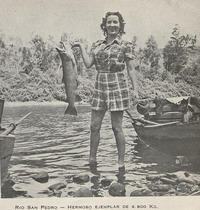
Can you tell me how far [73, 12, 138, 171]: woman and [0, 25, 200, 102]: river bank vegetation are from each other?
85 mm

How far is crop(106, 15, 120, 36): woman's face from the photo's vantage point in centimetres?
221

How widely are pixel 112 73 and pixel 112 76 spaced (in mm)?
18

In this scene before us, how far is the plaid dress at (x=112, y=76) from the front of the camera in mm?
2184

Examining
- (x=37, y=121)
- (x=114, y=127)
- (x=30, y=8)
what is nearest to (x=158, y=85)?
(x=114, y=127)

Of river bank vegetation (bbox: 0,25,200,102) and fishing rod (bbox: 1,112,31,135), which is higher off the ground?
river bank vegetation (bbox: 0,25,200,102)

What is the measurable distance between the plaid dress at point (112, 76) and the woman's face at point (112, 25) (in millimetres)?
51

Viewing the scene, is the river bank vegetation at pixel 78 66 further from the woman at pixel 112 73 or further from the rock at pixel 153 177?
the rock at pixel 153 177

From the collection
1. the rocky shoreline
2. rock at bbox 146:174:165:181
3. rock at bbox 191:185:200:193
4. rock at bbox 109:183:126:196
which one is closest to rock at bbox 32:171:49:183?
the rocky shoreline

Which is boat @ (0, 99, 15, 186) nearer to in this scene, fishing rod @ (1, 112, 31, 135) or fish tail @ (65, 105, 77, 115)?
fishing rod @ (1, 112, 31, 135)

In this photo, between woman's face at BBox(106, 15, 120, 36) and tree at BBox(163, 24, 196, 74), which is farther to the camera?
tree at BBox(163, 24, 196, 74)

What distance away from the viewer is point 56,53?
2289mm

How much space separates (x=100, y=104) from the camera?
87.3 inches

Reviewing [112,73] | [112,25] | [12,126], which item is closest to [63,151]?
[12,126]

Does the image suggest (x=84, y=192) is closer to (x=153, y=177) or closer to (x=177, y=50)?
(x=153, y=177)
